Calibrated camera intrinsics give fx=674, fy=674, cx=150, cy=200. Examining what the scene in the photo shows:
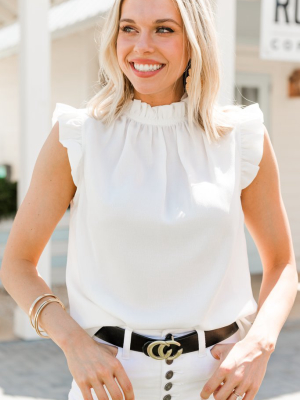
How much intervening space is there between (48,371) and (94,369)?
11.9 ft

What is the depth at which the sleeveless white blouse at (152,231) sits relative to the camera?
1.60 m

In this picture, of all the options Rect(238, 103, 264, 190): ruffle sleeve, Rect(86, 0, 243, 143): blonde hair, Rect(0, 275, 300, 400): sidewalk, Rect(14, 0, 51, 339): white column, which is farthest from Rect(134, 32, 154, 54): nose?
Rect(14, 0, 51, 339): white column

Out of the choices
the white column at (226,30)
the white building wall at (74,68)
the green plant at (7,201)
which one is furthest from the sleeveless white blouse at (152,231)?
the white building wall at (74,68)

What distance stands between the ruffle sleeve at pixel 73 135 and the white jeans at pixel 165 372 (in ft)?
1.36

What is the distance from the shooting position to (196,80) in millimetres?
1759

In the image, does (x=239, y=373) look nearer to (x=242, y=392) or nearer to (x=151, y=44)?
(x=242, y=392)

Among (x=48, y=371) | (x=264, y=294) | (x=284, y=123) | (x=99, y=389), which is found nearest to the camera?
(x=99, y=389)

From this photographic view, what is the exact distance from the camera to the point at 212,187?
167 centimetres

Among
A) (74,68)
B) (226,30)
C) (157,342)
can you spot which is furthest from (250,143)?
(74,68)

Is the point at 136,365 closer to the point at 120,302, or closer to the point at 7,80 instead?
the point at 120,302

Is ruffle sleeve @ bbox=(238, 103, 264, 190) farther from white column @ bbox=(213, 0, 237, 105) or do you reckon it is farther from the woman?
white column @ bbox=(213, 0, 237, 105)

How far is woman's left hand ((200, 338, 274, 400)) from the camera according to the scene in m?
1.52

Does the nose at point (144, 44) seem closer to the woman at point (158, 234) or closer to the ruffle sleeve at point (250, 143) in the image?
the woman at point (158, 234)

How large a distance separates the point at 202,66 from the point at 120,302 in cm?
65
